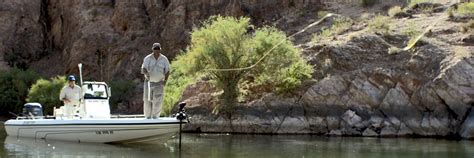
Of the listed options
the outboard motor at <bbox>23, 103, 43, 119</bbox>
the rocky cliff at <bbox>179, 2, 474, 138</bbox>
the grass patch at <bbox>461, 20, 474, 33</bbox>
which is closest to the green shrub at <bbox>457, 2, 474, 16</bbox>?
the grass patch at <bbox>461, 20, 474, 33</bbox>

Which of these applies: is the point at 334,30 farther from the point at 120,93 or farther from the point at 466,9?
the point at 120,93

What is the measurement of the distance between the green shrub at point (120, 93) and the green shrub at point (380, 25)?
21.6 metres

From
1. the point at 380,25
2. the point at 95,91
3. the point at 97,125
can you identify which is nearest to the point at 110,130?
the point at 97,125

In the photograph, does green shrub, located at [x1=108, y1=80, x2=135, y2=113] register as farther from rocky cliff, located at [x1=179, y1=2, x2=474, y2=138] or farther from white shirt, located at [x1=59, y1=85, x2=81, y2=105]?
white shirt, located at [x1=59, y1=85, x2=81, y2=105]

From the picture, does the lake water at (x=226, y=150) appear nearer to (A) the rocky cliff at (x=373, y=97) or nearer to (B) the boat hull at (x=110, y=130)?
(B) the boat hull at (x=110, y=130)

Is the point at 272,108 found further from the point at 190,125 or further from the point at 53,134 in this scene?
the point at 53,134

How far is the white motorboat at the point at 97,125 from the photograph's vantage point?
25453mm

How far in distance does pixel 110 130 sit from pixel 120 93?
33.5 meters

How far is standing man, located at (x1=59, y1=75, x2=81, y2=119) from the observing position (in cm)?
2792

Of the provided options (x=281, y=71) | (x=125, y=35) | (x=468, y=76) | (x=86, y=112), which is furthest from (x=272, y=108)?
(x=125, y=35)

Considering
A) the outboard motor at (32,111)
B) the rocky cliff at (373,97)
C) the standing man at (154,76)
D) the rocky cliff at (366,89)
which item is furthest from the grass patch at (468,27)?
the outboard motor at (32,111)

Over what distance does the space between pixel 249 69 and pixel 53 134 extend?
17981 mm

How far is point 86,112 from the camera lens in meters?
27.3

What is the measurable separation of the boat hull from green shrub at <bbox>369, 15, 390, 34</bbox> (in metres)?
24.6
